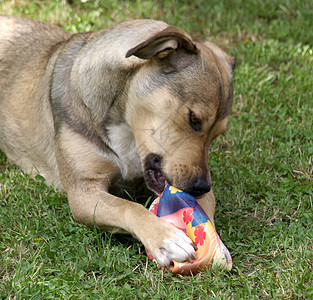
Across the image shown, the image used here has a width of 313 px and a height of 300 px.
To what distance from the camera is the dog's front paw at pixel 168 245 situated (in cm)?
A: 363

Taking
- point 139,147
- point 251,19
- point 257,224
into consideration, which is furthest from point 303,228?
point 251,19

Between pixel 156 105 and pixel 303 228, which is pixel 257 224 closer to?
pixel 303 228

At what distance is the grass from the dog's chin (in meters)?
0.47

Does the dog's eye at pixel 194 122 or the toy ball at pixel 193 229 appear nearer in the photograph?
the toy ball at pixel 193 229

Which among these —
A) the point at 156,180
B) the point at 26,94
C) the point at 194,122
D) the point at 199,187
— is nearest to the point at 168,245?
the point at 199,187

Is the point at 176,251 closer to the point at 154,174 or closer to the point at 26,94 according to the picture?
the point at 154,174

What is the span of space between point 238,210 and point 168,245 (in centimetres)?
123

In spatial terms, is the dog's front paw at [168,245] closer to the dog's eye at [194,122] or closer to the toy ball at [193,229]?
the toy ball at [193,229]

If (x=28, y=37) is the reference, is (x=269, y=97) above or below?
below

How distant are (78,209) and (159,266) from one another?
933 millimetres

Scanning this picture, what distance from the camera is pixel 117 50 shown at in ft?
14.2

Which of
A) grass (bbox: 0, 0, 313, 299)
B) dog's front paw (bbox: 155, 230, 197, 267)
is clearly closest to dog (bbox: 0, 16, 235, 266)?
dog's front paw (bbox: 155, 230, 197, 267)

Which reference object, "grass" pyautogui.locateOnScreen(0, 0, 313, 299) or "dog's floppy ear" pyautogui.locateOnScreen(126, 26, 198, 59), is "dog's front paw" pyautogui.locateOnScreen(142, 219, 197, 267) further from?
"dog's floppy ear" pyautogui.locateOnScreen(126, 26, 198, 59)

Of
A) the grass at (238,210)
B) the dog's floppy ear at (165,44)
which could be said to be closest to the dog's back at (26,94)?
the grass at (238,210)
